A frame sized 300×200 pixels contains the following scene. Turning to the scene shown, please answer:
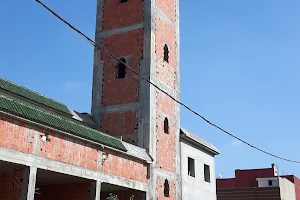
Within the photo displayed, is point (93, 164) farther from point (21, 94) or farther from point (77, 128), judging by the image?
point (21, 94)

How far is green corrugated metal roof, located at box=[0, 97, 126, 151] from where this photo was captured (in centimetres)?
1788

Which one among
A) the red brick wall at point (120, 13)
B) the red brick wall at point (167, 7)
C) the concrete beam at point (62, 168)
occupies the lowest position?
the concrete beam at point (62, 168)

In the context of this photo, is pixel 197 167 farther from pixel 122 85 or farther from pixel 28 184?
pixel 28 184

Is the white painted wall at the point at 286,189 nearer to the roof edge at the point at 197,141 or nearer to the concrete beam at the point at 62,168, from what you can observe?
the roof edge at the point at 197,141

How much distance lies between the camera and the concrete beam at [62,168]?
56.7 ft

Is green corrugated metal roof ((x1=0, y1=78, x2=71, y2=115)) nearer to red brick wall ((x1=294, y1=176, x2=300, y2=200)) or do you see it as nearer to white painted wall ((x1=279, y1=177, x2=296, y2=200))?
white painted wall ((x1=279, y1=177, x2=296, y2=200))

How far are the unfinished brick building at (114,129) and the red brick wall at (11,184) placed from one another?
0.14 ft

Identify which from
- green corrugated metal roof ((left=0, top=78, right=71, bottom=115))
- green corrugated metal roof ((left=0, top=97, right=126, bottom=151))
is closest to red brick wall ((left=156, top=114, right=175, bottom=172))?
green corrugated metal roof ((left=0, top=97, right=126, bottom=151))

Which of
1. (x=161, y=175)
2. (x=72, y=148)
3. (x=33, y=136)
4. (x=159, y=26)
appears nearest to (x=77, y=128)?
(x=72, y=148)

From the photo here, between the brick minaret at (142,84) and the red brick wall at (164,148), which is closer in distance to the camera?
the brick minaret at (142,84)

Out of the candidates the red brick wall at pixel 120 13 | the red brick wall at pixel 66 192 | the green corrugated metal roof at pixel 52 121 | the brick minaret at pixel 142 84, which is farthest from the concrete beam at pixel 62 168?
the red brick wall at pixel 120 13

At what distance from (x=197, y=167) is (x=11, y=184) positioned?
16.7 metres

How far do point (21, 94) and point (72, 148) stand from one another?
187 inches

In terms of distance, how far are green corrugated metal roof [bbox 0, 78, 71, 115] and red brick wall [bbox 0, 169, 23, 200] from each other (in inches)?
191
